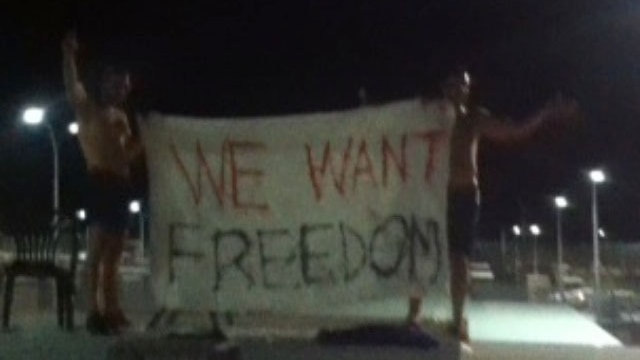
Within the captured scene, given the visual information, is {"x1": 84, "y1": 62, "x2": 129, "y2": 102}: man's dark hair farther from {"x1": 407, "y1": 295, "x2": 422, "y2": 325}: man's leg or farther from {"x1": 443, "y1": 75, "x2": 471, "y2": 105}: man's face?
{"x1": 407, "y1": 295, "x2": 422, "y2": 325}: man's leg

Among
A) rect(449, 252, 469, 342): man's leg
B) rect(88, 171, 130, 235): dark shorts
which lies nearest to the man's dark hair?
rect(88, 171, 130, 235): dark shorts

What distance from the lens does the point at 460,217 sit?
916 cm

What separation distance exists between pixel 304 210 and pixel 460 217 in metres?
1.01

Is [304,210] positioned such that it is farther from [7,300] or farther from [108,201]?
[7,300]

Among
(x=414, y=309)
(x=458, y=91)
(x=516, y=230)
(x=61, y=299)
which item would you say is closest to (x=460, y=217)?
(x=414, y=309)

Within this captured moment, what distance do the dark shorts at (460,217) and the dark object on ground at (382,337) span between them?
23.4 inches

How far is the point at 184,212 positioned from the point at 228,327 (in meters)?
1.22

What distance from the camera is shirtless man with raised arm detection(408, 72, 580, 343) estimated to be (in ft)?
29.9

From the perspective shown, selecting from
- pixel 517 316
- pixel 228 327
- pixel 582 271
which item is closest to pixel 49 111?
pixel 517 316

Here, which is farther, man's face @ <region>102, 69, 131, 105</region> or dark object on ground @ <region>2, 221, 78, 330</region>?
dark object on ground @ <region>2, 221, 78, 330</region>

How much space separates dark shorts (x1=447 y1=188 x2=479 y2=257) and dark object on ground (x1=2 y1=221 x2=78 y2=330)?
10.3 ft

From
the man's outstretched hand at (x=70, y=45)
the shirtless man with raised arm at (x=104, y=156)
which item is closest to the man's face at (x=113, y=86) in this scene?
the shirtless man with raised arm at (x=104, y=156)

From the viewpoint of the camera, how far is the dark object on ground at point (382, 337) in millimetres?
8922

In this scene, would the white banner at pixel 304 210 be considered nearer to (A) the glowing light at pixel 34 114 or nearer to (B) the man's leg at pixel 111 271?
(B) the man's leg at pixel 111 271
